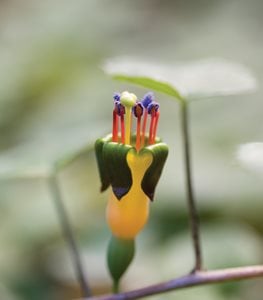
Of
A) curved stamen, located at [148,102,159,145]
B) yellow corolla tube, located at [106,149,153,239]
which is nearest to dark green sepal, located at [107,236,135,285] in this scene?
yellow corolla tube, located at [106,149,153,239]

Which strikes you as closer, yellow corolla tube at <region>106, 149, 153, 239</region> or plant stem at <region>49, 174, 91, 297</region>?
yellow corolla tube at <region>106, 149, 153, 239</region>

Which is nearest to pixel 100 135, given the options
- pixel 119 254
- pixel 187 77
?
pixel 187 77

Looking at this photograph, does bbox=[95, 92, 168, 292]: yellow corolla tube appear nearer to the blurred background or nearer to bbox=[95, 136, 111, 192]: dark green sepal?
bbox=[95, 136, 111, 192]: dark green sepal

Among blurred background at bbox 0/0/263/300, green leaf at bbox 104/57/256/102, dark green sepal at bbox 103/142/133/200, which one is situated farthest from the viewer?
blurred background at bbox 0/0/263/300

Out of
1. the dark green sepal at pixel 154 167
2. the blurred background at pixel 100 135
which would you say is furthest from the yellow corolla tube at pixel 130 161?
the blurred background at pixel 100 135

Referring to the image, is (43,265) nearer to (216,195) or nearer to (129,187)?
(216,195)

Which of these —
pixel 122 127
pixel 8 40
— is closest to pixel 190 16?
pixel 8 40

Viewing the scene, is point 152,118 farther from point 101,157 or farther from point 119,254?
point 119,254
